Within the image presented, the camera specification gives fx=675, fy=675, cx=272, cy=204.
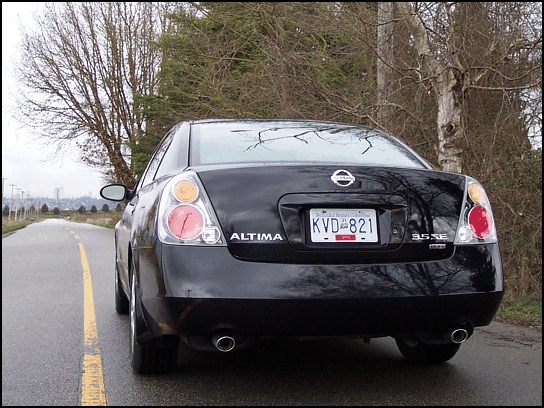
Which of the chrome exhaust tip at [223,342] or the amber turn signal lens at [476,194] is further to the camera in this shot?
the amber turn signal lens at [476,194]

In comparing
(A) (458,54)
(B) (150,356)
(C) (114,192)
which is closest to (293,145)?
Result: (B) (150,356)

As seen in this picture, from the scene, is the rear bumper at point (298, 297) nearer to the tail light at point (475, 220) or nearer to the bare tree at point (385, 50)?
the tail light at point (475, 220)

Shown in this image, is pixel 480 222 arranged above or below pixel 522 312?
above

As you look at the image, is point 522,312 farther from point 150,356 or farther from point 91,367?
point 91,367

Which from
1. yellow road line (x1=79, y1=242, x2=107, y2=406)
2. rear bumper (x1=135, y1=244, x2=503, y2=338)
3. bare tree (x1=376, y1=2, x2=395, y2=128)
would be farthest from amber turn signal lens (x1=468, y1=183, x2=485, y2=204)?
bare tree (x1=376, y1=2, x2=395, y2=128)

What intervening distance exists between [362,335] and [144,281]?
3.60 feet

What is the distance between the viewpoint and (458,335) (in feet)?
10.9

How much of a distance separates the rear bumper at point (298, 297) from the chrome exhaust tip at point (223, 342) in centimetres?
5

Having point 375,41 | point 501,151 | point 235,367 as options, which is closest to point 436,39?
point 375,41

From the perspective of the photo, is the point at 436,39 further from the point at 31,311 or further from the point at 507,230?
the point at 31,311

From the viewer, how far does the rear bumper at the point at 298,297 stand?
9.90 ft

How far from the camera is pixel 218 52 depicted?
587 inches

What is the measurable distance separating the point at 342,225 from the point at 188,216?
0.72m

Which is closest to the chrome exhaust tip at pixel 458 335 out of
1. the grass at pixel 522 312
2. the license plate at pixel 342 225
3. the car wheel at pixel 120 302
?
the license plate at pixel 342 225
